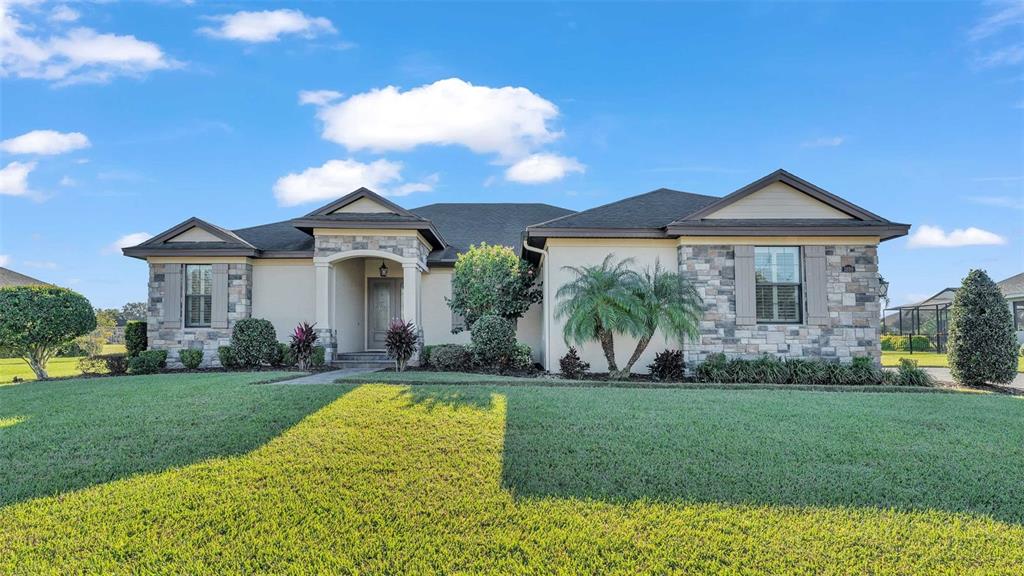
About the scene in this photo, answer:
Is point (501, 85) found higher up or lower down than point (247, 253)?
higher up

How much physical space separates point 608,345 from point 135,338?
1212 centimetres

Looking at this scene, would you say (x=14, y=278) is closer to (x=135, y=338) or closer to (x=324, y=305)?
(x=135, y=338)

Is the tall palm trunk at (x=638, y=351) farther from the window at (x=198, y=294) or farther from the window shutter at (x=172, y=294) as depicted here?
the window shutter at (x=172, y=294)

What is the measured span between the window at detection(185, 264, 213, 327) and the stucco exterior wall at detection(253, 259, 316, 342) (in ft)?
3.56

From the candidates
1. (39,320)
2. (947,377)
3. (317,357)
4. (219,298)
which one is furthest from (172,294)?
(947,377)

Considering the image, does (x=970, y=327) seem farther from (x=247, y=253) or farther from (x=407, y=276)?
(x=247, y=253)

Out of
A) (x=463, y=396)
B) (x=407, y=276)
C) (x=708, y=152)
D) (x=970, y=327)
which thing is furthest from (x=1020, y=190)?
(x=407, y=276)

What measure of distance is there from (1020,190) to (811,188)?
3.91 m

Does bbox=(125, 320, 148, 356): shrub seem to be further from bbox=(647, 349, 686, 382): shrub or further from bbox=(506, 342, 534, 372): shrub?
bbox=(647, 349, 686, 382): shrub

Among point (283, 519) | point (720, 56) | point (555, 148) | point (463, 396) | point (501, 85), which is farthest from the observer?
point (555, 148)

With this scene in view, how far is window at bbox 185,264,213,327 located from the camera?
43.1 ft

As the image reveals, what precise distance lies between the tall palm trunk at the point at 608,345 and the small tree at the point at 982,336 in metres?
7.06

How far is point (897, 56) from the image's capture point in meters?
9.73

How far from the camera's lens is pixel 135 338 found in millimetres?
13055
